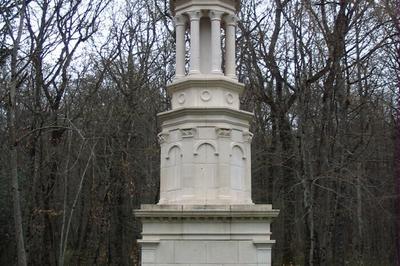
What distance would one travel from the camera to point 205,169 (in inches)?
400

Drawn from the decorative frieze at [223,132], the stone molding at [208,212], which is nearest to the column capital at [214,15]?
the decorative frieze at [223,132]

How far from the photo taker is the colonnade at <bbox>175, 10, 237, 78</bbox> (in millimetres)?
10750

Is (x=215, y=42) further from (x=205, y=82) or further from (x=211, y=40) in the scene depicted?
(x=205, y=82)

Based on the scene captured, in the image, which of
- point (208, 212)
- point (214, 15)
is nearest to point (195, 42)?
point (214, 15)

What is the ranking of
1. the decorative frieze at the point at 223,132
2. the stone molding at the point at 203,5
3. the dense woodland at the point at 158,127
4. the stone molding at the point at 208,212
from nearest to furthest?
the stone molding at the point at 208,212, the decorative frieze at the point at 223,132, the stone molding at the point at 203,5, the dense woodland at the point at 158,127

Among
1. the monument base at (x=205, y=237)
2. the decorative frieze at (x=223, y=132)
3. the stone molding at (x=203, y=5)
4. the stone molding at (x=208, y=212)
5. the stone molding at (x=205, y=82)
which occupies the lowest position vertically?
the monument base at (x=205, y=237)

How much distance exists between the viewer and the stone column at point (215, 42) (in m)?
10.7

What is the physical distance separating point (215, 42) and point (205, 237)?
3.76m

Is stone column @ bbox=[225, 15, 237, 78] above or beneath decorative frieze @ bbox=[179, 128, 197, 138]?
above

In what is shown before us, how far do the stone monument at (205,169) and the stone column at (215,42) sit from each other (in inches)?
0.8

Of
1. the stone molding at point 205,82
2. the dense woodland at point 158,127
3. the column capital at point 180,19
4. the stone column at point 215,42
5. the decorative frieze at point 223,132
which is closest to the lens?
the decorative frieze at point 223,132

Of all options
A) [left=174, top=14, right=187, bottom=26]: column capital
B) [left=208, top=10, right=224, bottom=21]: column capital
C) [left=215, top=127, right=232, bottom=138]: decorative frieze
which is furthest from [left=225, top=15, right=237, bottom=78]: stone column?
[left=215, top=127, right=232, bottom=138]: decorative frieze

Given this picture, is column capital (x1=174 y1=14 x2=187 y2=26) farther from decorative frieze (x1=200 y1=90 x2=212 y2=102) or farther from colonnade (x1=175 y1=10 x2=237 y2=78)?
decorative frieze (x1=200 y1=90 x2=212 y2=102)

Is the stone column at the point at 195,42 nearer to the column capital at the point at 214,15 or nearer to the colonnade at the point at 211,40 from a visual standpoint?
the colonnade at the point at 211,40
